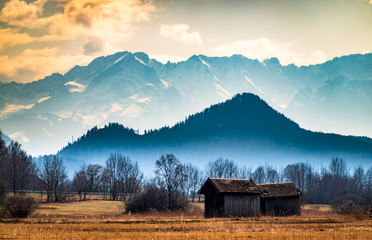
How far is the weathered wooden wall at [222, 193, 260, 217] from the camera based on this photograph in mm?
71000

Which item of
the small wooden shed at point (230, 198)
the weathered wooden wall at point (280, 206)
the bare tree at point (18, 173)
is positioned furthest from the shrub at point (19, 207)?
the bare tree at point (18, 173)

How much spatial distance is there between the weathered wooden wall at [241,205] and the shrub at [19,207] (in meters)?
28.0

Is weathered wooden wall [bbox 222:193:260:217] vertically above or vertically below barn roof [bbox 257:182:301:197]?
below

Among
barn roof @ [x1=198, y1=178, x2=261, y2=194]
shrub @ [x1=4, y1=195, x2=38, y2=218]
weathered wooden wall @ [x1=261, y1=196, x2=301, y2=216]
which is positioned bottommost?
weathered wooden wall @ [x1=261, y1=196, x2=301, y2=216]

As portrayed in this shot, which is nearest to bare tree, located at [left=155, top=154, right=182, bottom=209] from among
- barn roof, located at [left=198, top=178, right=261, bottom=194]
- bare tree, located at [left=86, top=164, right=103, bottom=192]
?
barn roof, located at [left=198, top=178, right=261, bottom=194]

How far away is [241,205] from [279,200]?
39.6ft

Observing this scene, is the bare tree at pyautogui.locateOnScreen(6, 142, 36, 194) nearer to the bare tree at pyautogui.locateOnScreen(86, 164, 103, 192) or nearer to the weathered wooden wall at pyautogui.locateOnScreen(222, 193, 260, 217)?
the bare tree at pyautogui.locateOnScreen(86, 164, 103, 192)

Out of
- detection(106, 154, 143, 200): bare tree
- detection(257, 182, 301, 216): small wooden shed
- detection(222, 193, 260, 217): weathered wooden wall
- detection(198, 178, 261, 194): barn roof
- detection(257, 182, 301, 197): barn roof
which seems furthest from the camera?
detection(106, 154, 143, 200): bare tree

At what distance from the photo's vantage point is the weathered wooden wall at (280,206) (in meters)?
→ 80.2

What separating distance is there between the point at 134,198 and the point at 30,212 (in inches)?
972

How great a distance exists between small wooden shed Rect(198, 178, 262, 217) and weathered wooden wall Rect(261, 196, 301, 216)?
6.30 m

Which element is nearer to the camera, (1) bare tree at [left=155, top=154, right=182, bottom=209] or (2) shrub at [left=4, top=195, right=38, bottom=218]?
(2) shrub at [left=4, top=195, right=38, bottom=218]

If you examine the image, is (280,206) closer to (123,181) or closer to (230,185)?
(230,185)

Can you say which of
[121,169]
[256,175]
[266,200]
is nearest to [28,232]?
[266,200]
